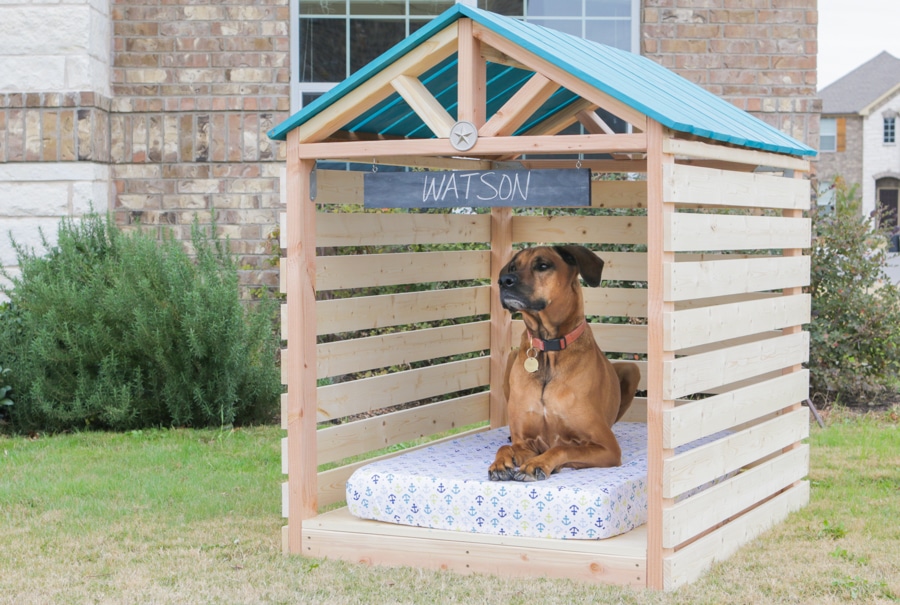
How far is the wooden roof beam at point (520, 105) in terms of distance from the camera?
4844 mm

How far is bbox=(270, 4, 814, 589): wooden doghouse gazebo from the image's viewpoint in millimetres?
4695

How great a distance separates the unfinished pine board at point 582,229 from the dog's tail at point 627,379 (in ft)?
2.74

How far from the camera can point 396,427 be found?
621 cm

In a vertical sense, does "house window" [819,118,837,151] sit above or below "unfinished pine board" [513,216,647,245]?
above

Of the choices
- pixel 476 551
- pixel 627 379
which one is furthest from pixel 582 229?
pixel 476 551

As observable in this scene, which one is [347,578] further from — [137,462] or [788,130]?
[788,130]

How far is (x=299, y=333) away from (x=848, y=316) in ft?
18.3

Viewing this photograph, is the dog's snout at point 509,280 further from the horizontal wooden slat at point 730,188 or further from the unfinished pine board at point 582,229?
the unfinished pine board at point 582,229

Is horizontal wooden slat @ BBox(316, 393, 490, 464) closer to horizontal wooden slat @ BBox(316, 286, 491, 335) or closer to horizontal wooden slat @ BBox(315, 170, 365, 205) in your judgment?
horizontal wooden slat @ BBox(316, 286, 491, 335)

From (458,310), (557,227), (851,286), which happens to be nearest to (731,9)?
(851,286)

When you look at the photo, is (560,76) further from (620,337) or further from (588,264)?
(620,337)

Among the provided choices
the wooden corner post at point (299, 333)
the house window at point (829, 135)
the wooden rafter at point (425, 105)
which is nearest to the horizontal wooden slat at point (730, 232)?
the wooden rafter at point (425, 105)

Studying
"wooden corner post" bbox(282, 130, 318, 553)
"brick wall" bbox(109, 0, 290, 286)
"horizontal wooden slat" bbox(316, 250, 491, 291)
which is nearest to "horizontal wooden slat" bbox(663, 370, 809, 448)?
"wooden corner post" bbox(282, 130, 318, 553)

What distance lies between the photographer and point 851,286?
9391 mm
